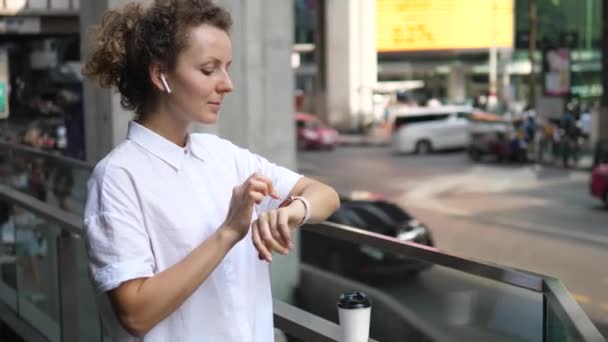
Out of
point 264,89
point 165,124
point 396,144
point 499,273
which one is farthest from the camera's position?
point 396,144

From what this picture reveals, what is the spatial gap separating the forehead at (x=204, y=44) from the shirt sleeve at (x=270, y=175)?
299 millimetres

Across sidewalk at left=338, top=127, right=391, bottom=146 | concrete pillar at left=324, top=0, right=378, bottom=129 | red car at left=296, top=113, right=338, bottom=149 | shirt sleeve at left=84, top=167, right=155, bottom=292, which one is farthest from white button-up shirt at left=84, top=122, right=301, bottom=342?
concrete pillar at left=324, top=0, right=378, bottom=129

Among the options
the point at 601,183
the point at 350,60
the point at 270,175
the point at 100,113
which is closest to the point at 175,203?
the point at 270,175

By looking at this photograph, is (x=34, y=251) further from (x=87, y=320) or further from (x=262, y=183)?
(x=262, y=183)

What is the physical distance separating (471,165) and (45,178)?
98.5 feet

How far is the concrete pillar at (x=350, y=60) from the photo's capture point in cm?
5319

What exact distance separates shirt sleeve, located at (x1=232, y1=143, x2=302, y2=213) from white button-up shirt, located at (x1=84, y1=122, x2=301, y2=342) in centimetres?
6

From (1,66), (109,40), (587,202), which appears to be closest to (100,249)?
(109,40)

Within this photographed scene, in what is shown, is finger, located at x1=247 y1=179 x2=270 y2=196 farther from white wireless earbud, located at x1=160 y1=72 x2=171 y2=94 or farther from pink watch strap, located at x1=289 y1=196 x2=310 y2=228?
white wireless earbud, located at x1=160 y1=72 x2=171 y2=94

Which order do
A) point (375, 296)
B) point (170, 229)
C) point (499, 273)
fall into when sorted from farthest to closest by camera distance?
point (375, 296)
point (499, 273)
point (170, 229)

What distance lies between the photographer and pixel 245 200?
2002 mm

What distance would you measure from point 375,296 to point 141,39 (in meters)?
2.76

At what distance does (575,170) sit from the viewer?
32000 millimetres

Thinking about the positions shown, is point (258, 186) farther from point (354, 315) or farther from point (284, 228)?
point (354, 315)
